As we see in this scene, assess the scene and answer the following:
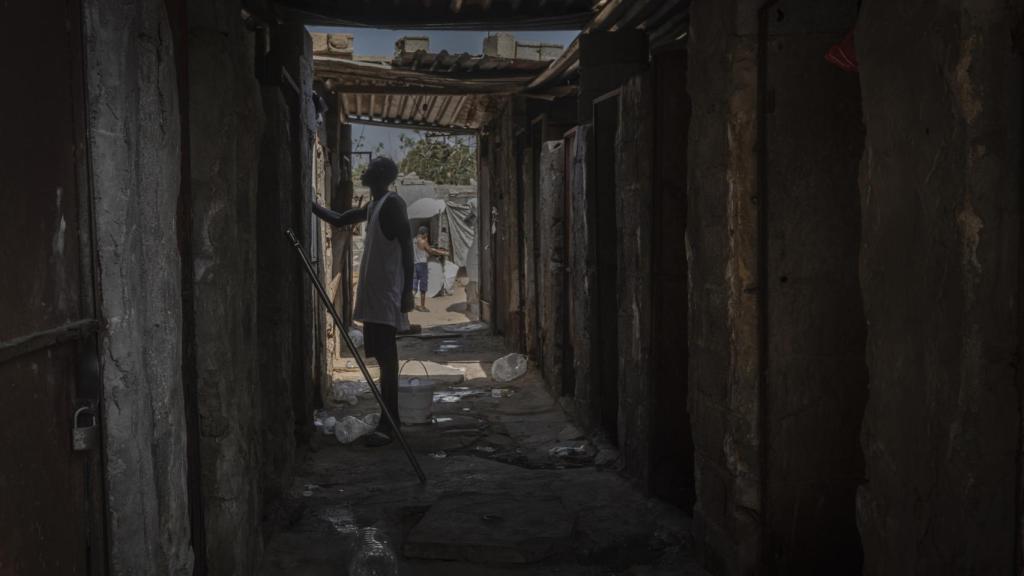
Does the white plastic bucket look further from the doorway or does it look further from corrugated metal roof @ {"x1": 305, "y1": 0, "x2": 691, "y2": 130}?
corrugated metal roof @ {"x1": 305, "y1": 0, "x2": 691, "y2": 130}

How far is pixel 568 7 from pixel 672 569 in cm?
361

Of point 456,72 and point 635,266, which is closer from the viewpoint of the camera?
point 635,266

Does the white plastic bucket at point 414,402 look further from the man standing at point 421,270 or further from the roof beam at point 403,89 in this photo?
the man standing at point 421,270

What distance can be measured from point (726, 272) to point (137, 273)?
7.21 feet

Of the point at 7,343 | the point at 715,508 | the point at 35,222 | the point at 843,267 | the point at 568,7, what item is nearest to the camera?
the point at 7,343

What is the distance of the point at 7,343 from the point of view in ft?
5.23

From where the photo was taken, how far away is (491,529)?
13.9ft

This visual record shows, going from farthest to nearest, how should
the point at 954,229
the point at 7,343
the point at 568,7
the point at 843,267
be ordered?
the point at 568,7, the point at 843,267, the point at 954,229, the point at 7,343

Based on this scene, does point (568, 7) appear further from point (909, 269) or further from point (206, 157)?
point (909, 269)

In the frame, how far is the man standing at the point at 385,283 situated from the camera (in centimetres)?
623

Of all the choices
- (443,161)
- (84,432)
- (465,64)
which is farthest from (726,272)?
(443,161)

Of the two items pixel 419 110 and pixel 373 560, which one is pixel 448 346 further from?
pixel 373 560

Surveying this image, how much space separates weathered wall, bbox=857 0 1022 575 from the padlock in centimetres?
195

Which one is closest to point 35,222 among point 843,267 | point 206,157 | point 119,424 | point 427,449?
point 119,424
